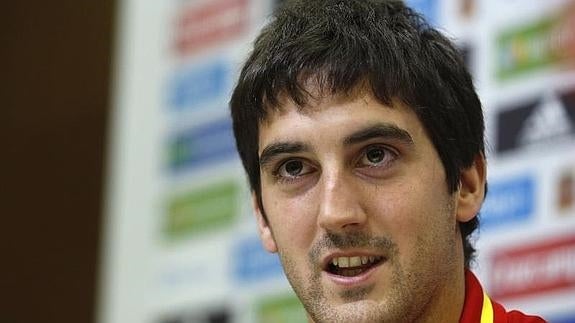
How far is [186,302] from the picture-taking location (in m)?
4.06

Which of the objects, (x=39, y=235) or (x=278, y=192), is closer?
(x=278, y=192)

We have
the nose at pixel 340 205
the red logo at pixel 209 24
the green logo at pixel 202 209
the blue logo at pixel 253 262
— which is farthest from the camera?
the red logo at pixel 209 24

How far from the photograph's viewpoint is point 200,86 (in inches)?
163

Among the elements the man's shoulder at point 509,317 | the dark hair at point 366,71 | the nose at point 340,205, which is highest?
the dark hair at point 366,71

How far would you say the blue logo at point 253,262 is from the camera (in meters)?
3.76

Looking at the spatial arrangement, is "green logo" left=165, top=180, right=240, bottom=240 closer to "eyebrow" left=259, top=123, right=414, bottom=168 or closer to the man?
the man

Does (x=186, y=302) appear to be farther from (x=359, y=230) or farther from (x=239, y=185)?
(x=359, y=230)

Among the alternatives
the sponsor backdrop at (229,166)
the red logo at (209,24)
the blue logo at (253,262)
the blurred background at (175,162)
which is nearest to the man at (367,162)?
the blurred background at (175,162)

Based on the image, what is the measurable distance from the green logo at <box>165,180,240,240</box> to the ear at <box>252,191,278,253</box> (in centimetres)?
193

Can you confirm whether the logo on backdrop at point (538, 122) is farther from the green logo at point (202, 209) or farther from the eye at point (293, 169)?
the eye at point (293, 169)

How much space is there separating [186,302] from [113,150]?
0.73 meters

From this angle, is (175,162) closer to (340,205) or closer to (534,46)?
(534,46)

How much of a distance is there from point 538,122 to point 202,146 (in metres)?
1.21

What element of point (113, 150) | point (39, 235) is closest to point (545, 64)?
point (113, 150)
